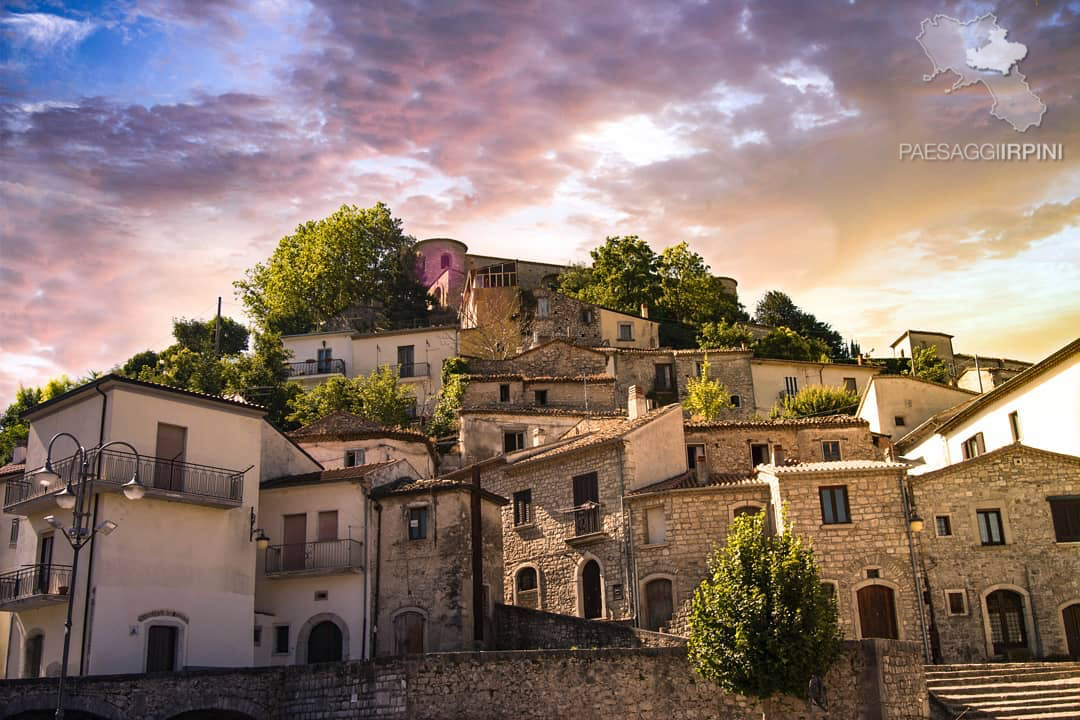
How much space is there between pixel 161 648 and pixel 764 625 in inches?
611

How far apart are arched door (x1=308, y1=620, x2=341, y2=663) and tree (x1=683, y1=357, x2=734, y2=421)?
22.9 meters

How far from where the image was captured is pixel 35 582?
2866cm

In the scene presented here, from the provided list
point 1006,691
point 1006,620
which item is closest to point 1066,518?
point 1006,620

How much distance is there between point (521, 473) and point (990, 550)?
16.1 meters

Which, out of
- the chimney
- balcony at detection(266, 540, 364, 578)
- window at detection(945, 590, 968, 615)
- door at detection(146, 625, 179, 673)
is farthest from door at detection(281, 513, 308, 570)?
window at detection(945, 590, 968, 615)

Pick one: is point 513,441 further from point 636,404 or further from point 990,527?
point 990,527

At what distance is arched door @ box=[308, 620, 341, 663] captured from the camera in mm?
32250

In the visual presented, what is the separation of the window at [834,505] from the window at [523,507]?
1068 centimetres

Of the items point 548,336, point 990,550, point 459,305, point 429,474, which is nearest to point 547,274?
point 459,305

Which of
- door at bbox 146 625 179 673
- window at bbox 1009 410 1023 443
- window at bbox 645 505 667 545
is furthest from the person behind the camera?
window at bbox 1009 410 1023 443

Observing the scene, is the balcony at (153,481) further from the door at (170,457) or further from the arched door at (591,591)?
the arched door at (591,591)

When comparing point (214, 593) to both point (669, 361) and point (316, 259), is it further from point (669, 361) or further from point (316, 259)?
point (316, 259)

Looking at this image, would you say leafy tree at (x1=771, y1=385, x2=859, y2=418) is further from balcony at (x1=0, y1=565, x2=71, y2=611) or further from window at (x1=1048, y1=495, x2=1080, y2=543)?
balcony at (x1=0, y1=565, x2=71, y2=611)

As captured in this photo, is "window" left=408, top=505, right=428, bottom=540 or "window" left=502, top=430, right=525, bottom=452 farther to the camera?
"window" left=502, top=430, right=525, bottom=452
